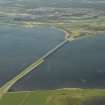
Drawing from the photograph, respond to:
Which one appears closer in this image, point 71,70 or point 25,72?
point 25,72

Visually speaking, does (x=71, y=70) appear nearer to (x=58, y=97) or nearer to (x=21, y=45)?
(x=58, y=97)

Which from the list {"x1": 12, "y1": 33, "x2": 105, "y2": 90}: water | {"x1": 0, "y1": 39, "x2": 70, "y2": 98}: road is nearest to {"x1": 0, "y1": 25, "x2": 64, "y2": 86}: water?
{"x1": 0, "y1": 39, "x2": 70, "y2": 98}: road

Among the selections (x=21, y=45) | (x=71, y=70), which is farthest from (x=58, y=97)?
(x=21, y=45)

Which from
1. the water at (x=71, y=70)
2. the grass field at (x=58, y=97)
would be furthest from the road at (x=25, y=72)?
the grass field at (x=58, y=97)

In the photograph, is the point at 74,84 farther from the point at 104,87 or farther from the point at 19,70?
the point at 19,70

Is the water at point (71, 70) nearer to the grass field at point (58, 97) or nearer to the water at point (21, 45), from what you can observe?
the grass field at point (58, 97)

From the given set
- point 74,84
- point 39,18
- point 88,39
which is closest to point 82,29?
point 88,39
